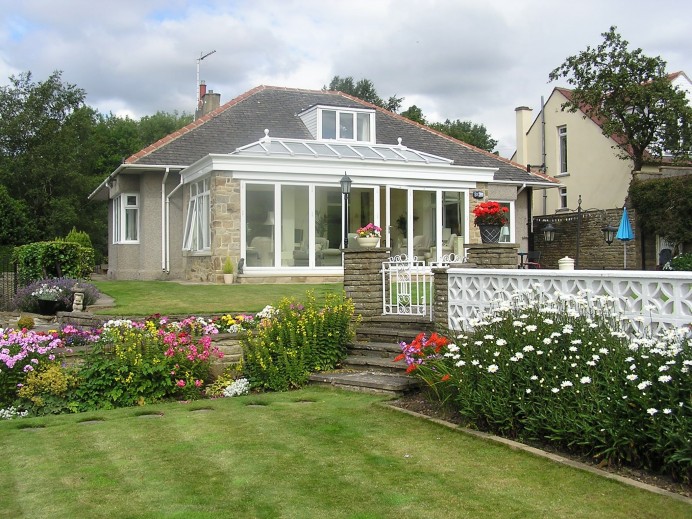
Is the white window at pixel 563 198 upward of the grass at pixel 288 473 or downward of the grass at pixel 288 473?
upward

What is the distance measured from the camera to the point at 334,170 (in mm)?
18891

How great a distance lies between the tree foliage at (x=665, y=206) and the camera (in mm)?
23828

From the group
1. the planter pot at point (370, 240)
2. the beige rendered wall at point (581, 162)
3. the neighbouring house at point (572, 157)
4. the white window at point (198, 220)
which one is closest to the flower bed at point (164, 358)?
the planter pot at point (370, 240)

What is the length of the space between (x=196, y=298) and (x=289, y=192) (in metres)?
5.95

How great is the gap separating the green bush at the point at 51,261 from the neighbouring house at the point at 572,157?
64.8ft

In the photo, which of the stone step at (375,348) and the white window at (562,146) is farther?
the white window at (562,146)

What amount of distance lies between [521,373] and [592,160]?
27908 mm

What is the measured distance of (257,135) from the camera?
2264 cm

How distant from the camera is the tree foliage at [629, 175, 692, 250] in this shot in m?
23.8

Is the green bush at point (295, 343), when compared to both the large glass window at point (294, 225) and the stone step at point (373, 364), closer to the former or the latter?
the stone step at point (373, 364)

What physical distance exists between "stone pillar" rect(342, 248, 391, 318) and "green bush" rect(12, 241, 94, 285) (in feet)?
22.4

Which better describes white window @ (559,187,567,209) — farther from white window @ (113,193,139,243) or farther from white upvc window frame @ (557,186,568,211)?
white window @ (113,193,139,243)

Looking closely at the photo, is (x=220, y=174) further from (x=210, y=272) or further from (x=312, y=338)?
(x=312, y=338)

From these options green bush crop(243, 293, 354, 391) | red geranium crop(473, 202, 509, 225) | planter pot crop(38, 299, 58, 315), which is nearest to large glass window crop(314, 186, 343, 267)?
planter pot crop(38, 299, 58, 315)
